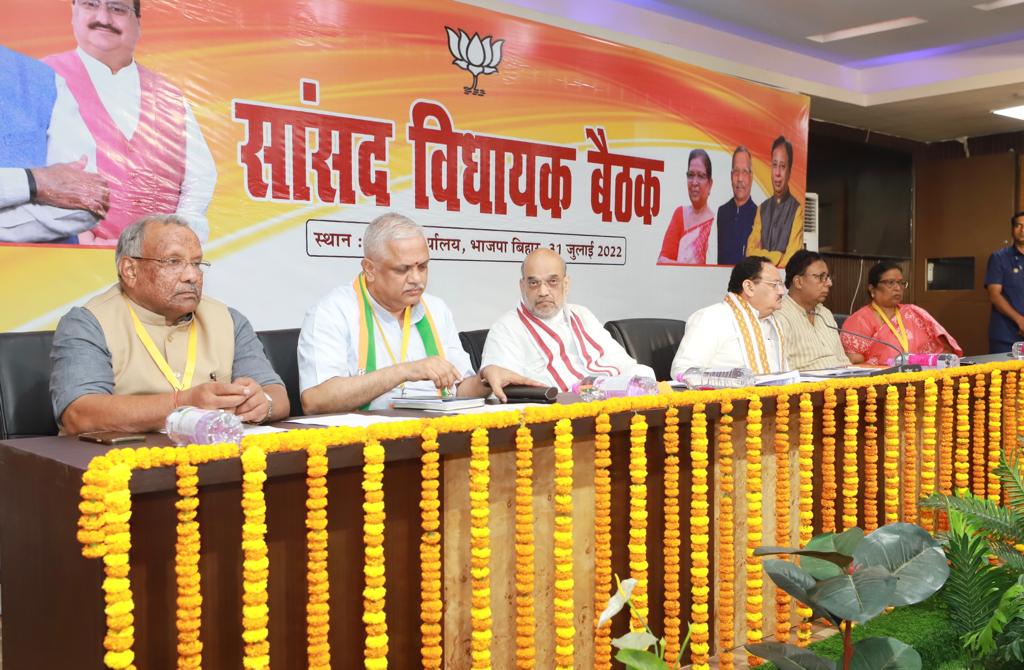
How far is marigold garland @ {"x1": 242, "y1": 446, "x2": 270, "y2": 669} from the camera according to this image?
1.38m

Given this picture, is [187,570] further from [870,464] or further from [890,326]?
[890,326]

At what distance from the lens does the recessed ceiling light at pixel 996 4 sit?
17.7ft

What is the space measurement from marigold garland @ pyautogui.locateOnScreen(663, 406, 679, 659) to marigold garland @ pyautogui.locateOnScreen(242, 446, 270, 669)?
3.18 feet

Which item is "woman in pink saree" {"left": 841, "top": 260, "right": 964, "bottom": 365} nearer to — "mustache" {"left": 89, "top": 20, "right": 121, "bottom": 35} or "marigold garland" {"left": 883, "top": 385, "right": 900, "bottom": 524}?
"marigold garland" {"left": 883, "top": 385, "right": 900, "bottom": 524}

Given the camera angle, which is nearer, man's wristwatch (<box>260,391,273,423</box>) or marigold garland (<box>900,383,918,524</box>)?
man's wristwatch (<box>260,391,273,423</box>)

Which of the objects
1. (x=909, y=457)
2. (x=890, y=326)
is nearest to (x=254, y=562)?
(x=909, y=457)

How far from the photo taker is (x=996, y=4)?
5.45 meters

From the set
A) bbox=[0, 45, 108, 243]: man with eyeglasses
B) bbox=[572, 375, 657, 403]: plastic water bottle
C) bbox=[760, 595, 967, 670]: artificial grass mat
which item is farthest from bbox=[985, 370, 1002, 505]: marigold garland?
bbox=[0, 45, 108, 243]: man with eyeglasses

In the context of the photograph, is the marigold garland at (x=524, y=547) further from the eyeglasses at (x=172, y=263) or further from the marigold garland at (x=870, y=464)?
the marigold garland at (x=870, y=464)

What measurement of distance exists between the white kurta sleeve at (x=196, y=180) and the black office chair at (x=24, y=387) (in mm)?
1082

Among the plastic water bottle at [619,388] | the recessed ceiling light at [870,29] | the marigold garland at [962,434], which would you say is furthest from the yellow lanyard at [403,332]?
the recessed ceiling light at [870,29]

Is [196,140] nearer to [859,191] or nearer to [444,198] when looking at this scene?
[444,198]

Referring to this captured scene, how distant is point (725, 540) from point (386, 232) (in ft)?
4.12

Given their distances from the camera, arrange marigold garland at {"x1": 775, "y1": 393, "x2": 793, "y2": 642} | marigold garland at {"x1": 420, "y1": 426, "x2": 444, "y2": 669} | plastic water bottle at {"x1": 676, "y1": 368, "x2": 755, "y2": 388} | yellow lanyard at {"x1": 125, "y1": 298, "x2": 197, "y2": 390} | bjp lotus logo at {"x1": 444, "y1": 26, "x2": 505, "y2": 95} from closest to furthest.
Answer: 1. marigold garland at {"x1": 420, "y1": 426, "x2": 444, "y2": 669}
2. yellow lanyard at {"x1": 125, "y1": 298, "x2": 197, "y2": 390}
3. marigold garland at {"x1": 775, "y1": 393, "x2": 793, "y2": 642}
4. plastic water bottle at {"x1": 676, "y1": 368, "x2": 755, "y2": 388}
5. bjp lotus logo at {"x1": 444, "y1": 26, "x2": 505, "y2": 95}
